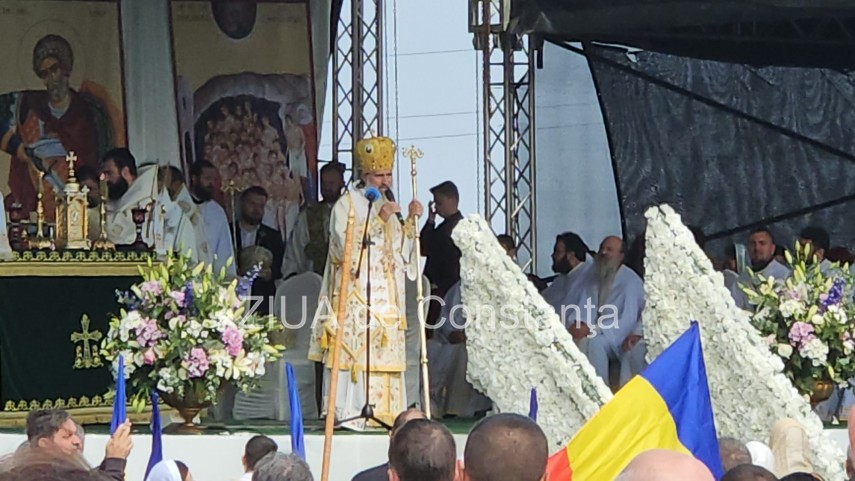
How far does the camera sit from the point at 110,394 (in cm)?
1065

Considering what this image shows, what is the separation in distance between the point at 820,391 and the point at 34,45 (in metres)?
7.20

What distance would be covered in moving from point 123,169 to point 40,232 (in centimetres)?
175

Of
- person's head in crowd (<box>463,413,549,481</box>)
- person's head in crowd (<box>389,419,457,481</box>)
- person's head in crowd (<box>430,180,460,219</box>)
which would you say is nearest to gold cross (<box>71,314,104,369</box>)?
person's head in crowd (<box>430,180,460,219</box>)

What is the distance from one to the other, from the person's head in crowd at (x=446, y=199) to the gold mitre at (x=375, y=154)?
5.64 ft

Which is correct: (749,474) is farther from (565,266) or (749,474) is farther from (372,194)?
(565,266)

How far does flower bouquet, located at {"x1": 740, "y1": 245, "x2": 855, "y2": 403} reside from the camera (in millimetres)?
10430

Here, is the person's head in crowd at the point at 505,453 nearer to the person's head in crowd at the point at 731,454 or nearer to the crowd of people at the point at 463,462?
the crowd of people at the point at 463,462

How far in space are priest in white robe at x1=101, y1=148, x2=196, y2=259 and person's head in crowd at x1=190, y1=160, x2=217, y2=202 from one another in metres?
1.11

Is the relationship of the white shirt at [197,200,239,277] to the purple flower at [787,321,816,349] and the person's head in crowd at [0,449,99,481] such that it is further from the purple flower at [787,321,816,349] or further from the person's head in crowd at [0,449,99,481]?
the person's head in crowd at [0,449,99,481]

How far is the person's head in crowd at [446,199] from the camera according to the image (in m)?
12.2

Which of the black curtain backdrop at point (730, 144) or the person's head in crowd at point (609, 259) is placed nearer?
the person's head in crowd at point (609, 259)

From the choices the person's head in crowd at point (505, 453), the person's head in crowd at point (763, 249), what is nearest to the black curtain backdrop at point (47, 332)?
the person's head in crowd at point (763, 249)

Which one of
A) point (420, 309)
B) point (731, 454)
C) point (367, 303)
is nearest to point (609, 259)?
point (367, 303)

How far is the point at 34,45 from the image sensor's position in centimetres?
1465
